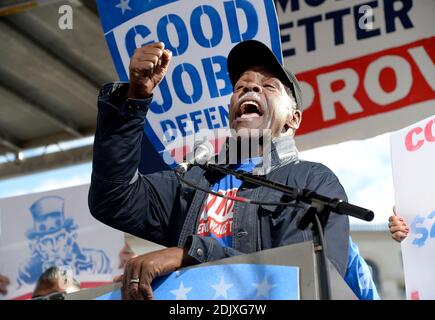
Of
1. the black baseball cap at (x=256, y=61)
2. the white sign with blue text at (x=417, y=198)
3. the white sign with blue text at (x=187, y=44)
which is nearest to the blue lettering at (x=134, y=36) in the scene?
the white sign with blue text at (x=187, y=44)

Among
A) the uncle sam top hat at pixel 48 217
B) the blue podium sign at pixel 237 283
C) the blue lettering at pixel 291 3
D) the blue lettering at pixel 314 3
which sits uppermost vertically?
the blue lettering at pixel 291 3

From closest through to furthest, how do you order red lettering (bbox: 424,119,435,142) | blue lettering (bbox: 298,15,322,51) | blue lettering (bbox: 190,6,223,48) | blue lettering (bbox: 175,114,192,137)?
red lettering (bbox: 424,119,435,142) → blue lettering (bbox: 175,114,192,137) → blue lettering (bbox: 190,6,223,48) → blue lettering (bbox: 298,15,322,51)

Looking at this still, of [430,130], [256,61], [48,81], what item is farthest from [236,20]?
[48,81]

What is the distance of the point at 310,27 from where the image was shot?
5.71 m

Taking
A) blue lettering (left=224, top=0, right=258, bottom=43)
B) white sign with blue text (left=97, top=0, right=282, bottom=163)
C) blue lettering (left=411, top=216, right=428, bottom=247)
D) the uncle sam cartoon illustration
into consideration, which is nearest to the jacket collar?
blue lettering (left=411, top=216, right=428, bottom=247)

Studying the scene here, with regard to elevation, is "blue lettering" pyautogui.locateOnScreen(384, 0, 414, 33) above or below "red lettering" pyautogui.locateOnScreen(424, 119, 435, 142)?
above

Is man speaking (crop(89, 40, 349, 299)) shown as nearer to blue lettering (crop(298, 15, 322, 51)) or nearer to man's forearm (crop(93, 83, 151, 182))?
man's forearm (crop(93, 83, 151, 182))

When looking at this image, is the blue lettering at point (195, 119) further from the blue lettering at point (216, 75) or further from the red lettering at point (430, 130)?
the red lettering at point (430, 130)

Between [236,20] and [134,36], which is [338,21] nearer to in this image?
[236,20]

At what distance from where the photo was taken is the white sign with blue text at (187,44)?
3.80 meters

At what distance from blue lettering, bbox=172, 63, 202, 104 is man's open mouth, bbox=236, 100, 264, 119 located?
873mm

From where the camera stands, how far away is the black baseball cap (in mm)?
3059

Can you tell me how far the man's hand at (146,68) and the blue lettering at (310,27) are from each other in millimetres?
3177

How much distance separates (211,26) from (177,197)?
1.33 m
